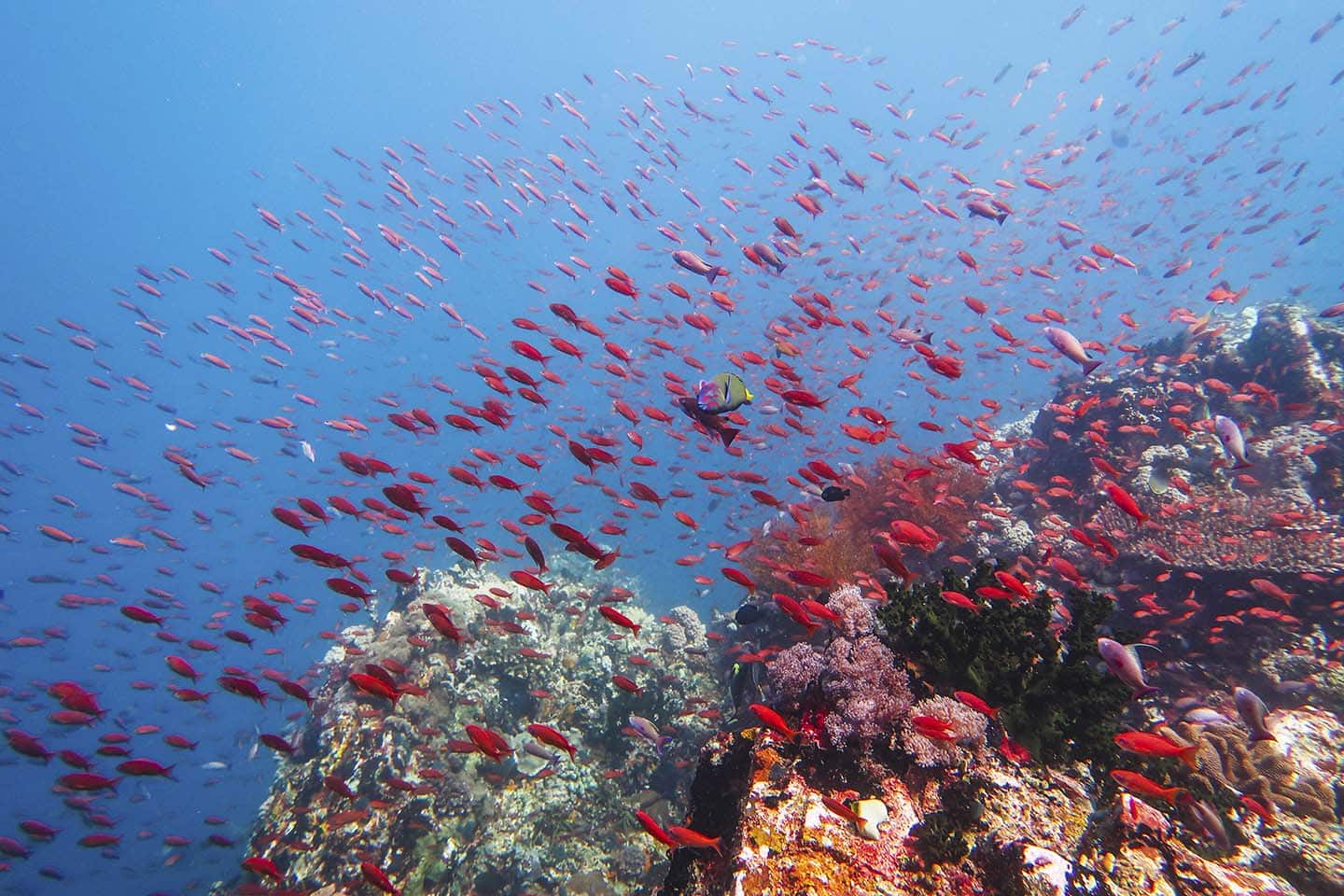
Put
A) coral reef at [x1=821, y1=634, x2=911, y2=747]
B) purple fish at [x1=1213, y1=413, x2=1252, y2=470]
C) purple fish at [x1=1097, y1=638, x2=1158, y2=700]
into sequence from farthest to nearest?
purple fish at [x1=1213, y1=413, x2=1252, y2=470] < purple fish at [x1=1097, y1=638, x2=1158, y2=700] < coral reef at [x1=821, y1=634, x2=911, y2=747]

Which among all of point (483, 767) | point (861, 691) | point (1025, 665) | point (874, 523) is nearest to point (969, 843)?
point (861, 691)

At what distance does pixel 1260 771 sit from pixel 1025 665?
10.1ft

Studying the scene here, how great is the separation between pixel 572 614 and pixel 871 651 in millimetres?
10244

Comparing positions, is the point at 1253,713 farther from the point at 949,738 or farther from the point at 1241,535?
the point at 1241,535

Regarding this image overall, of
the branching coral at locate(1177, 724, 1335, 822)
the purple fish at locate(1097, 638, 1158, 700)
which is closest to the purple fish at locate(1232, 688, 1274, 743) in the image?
the branching coral at locate(1177, 724, 1335, 822)

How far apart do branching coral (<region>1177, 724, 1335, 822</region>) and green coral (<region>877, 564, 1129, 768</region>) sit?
1.33 metres

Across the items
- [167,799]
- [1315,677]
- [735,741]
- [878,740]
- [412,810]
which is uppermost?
[1315,677]

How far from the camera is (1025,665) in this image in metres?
3.92

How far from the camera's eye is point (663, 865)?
7859mm

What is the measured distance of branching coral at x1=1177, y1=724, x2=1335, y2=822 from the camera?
444 cm

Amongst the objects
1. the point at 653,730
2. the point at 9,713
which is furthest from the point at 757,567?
the point at 9,713

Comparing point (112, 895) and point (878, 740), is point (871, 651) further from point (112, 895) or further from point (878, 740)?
point (112, 895)

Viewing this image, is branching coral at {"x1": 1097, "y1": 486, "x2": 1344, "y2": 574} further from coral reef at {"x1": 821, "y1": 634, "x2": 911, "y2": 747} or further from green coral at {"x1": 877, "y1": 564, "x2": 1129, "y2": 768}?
coral reef at {"x1": 821, "y1": 634, "x2": 911, "y2": 747}

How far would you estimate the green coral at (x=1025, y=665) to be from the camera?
11.6 ft
